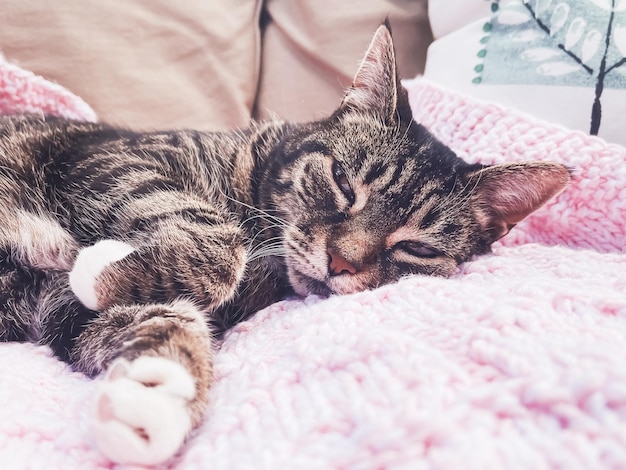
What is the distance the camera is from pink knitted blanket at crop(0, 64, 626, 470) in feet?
1.43

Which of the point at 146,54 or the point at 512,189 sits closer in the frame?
the point at 512,189

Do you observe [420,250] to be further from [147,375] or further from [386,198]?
[147,375]

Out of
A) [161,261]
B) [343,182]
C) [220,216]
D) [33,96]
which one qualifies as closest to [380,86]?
[343,182]

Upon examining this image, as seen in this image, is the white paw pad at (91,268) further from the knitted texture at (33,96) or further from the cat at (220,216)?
the knitted texture at (33,96)

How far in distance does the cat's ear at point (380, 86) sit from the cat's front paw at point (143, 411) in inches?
29.2

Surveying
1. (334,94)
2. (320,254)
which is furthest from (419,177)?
(334,94)

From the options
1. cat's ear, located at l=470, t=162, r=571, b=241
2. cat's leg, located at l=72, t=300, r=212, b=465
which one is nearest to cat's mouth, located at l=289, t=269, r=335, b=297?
cat's leg, located at l=72, t=300, r=212, b=465

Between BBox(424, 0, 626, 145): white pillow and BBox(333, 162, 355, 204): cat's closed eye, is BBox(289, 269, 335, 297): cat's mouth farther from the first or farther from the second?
BBox(424, 0, 626, 145): white pillow

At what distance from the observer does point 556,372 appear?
1.55 ft

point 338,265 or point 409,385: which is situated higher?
point 409,385

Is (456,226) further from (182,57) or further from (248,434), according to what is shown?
(182,57)

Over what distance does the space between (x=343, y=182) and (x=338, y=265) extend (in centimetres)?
21

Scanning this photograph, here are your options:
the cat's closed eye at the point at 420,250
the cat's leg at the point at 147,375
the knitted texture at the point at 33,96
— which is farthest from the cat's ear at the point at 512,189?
the knitted texture at the point at 33,96

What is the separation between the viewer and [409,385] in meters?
0.51
